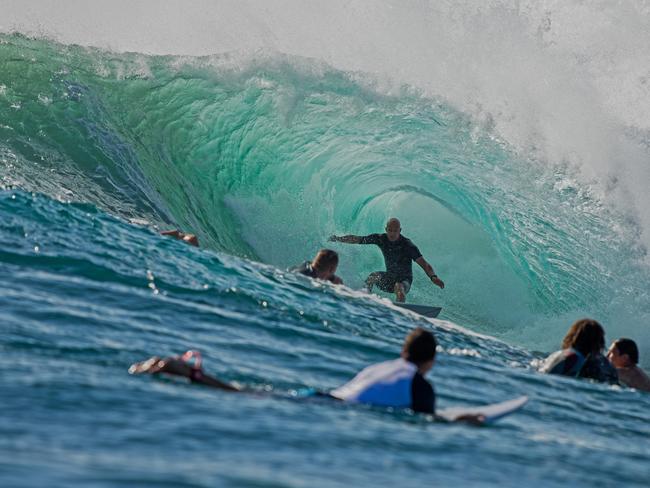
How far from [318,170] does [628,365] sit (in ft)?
35.8

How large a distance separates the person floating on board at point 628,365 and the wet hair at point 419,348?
467 cm

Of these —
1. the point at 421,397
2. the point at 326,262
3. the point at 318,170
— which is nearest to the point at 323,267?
the point at 326,262

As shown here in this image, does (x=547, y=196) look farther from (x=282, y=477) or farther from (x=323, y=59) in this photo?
(x=282, y=477)

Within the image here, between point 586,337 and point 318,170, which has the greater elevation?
point 318,170

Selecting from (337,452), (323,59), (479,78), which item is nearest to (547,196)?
(479,78)

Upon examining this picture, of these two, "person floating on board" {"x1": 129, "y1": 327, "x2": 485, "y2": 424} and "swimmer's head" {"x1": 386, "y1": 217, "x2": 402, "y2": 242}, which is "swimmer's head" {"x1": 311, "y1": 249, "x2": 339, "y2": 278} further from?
"person floating on board" {"x1": 129, "y1": 327, "x2": 485, "y2": 424}

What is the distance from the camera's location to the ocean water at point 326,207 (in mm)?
8047

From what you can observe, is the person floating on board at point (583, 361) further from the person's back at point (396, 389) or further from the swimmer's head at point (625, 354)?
the person's back at point (396, 389)

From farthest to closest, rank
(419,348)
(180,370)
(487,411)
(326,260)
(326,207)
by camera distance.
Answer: (326,207), (326,260), (487,411), (419,348), (180,370)

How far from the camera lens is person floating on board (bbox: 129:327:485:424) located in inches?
311

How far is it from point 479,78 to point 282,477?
18340 mm

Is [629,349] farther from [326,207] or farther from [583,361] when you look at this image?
[326,207]

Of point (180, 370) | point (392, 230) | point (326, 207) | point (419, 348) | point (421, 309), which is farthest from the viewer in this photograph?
point (326, 207)

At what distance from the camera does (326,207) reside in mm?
22156
